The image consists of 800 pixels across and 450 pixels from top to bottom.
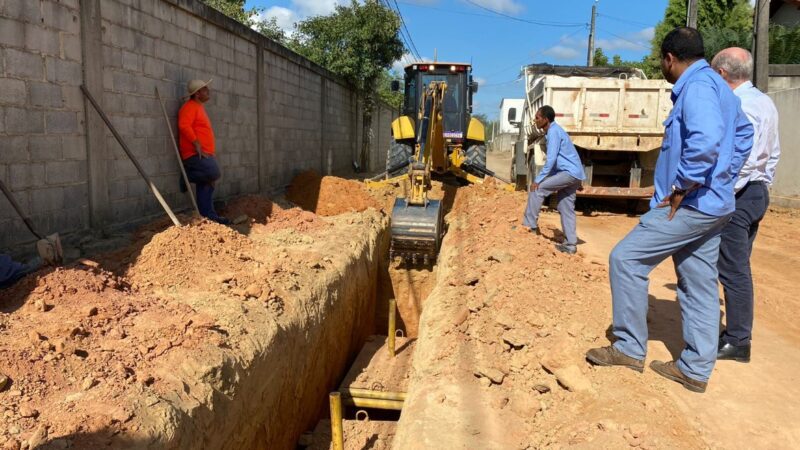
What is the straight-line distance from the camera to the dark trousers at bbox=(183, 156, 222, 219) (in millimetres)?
6754

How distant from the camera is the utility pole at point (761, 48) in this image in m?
11.6

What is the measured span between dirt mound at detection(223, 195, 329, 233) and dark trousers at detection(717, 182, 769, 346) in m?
5.25

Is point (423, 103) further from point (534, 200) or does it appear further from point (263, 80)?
point (263, 80)

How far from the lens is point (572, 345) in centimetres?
379

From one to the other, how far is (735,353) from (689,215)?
3.92 feet

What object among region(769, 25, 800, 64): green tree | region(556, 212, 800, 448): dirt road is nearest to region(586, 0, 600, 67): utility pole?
region(769, 25, 800, 64): green tree

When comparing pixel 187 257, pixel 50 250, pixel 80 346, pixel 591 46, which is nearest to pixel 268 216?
pixel 187 257

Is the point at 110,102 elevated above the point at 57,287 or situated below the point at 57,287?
above

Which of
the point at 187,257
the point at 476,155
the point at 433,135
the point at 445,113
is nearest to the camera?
the point at 187,257

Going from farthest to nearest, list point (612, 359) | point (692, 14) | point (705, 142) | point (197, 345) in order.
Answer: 1. point (692, 14)
2. point (197, 345)
3. point (612, 359)
4. point (705, 142)

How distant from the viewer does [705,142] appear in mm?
3041

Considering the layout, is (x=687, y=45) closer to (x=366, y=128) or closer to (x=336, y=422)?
(x=336, y=422)

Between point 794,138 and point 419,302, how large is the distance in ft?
27.3

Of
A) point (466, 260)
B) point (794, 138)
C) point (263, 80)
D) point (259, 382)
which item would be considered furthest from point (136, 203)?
point (794, 138)
